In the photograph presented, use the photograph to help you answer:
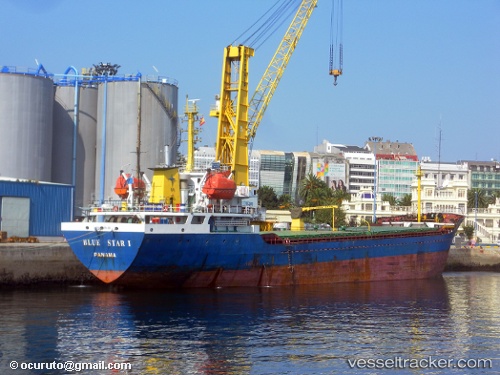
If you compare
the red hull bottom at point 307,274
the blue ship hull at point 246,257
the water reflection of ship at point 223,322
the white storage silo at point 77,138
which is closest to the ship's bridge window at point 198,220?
the blue ship hull at point 246,257

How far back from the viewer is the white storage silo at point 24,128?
61.0 metres

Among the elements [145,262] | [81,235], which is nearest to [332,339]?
[145,262]

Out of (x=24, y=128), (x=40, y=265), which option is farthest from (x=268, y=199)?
(x=40, y=265)

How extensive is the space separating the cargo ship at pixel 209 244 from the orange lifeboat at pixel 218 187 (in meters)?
0.06

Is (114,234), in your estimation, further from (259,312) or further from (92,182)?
(92,182)

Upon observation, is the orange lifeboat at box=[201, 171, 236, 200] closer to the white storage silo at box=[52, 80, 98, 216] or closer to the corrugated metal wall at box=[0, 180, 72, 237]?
the corrugated metal wall at box=[0, 180, 72, 237]

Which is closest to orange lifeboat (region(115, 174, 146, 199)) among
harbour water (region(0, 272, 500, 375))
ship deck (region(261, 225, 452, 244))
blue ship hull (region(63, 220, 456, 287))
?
blue ship hull (region(63, 220, 456, 287))

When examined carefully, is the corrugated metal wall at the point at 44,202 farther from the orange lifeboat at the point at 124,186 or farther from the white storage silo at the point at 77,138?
the white storage silo at the point at 77,138

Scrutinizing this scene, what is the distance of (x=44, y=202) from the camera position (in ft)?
170

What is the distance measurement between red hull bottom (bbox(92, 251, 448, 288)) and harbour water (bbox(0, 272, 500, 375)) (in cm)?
88

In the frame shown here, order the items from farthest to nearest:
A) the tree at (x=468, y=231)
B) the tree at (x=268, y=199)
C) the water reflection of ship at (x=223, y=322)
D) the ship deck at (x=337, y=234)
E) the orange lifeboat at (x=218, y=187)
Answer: the tree at (x=268, y=199) < the tree at (x=468, y=231) < the ship deck at (x=337, y=234) < the orange lifeboat at (x=218, y=187) < the water reflection of ship at (x=223, y=322)

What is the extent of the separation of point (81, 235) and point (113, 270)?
2610mm

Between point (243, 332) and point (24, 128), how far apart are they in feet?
122

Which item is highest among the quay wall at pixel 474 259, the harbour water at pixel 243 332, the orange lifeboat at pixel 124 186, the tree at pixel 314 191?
the tree at pixel 314 191
